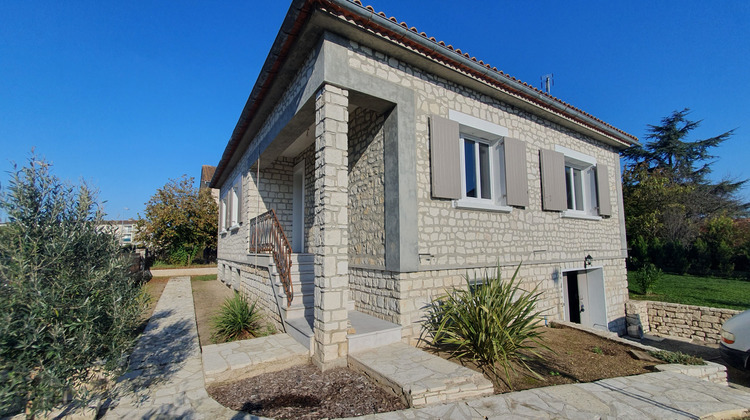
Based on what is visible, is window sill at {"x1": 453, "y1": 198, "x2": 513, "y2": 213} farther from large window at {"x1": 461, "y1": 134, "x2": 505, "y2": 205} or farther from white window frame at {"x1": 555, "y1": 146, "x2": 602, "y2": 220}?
white window frame at {"x1": 555, "y1": 146, "x2": 602, "y2": 220}

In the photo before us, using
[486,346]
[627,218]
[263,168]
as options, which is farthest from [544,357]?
[627,218]

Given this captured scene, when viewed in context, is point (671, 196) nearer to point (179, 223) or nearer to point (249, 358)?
point (249, 358)

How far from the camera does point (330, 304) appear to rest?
14.9 ft

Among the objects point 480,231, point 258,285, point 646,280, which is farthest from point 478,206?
point 646,280

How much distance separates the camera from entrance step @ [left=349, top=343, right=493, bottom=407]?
11.5ft

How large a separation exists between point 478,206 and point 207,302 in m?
8.19

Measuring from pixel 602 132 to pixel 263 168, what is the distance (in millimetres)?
9555

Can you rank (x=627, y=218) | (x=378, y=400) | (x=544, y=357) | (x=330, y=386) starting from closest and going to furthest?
(x=378, y=400), (x=330, y=386), (x=544, y=357), (x=627, y=218)

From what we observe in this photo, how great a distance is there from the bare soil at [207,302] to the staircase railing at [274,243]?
167cm

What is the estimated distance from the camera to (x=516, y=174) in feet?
22.8

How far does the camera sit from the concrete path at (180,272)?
1639 cm

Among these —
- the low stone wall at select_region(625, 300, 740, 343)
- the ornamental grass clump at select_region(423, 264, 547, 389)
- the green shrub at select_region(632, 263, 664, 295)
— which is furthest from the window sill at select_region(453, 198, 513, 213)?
the green shrub at select_region(632, 263, 664, 295)

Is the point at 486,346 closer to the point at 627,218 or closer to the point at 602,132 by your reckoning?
the point at 602,132

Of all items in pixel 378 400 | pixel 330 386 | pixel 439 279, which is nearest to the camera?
pixel 378 400
